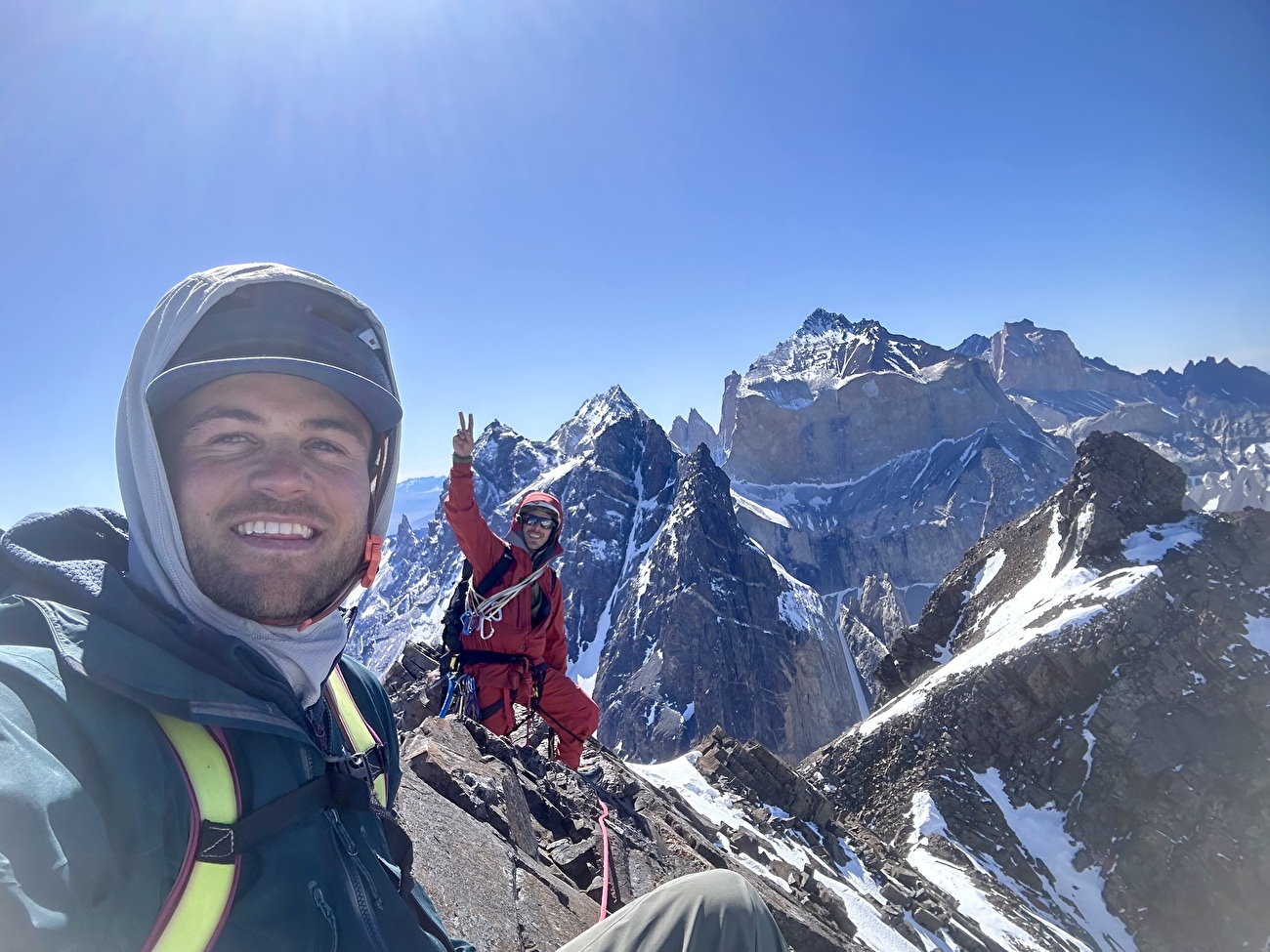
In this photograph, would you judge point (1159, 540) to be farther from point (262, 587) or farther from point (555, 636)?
point (262, 587)

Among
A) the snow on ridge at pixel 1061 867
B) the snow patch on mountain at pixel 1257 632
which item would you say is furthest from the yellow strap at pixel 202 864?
the snow patch on mountain at pixel 1257 632

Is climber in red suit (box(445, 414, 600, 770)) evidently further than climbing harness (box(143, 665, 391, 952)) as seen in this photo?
Yes

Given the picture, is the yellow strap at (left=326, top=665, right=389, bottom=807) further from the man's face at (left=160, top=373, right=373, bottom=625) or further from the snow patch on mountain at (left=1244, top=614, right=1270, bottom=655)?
the snow patch on mountain at (left=1244, top=614, right=1270, bottom=655)

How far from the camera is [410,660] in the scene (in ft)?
59.6

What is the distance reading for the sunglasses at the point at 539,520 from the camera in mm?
10211

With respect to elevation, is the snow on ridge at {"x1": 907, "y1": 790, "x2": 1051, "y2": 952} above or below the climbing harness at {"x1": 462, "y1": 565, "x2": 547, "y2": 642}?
below

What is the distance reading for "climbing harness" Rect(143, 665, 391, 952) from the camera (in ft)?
5.52

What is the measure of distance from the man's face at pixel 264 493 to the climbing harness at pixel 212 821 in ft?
1.68

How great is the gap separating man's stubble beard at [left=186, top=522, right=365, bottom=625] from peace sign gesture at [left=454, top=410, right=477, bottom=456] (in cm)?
682

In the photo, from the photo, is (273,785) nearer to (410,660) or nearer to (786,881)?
(786,881)

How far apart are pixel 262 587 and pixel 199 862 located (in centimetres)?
86

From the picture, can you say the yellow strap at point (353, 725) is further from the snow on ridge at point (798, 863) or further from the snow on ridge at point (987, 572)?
the snow on ridge at point (987, 572)

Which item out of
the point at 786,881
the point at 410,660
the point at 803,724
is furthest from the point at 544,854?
the point at 803,724

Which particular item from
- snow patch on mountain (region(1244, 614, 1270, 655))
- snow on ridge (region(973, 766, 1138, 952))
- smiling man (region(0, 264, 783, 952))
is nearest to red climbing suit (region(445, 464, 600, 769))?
smiling man (region(0, 264, 783, 952))
